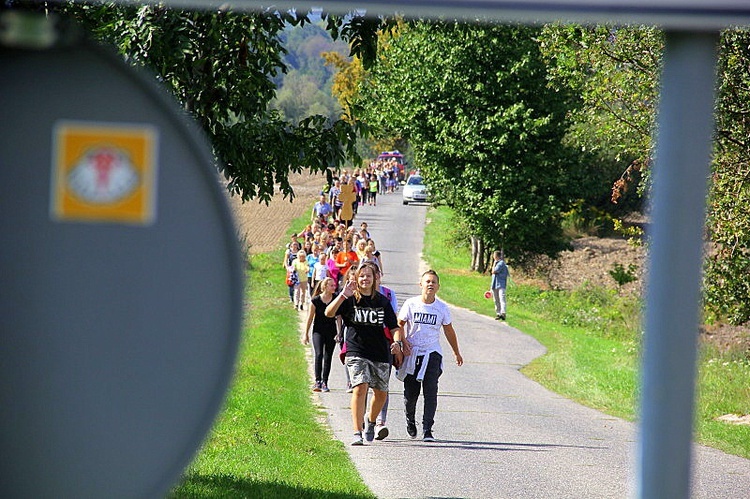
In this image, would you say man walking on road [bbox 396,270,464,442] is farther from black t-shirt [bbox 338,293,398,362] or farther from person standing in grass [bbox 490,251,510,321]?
person standing in grass [bbox 490,251,510,321]

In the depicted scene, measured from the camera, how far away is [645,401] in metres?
2.31

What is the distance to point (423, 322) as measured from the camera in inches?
456

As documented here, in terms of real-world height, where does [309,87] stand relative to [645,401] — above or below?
above

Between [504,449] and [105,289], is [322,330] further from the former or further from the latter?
[105,289]

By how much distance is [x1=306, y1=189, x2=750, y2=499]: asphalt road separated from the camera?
33.1ft

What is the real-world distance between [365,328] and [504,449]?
2341 millimetres

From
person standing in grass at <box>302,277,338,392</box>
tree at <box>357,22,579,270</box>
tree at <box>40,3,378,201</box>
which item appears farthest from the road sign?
tree at <box>357,22,579,270</box>

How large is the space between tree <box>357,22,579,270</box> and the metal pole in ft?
107

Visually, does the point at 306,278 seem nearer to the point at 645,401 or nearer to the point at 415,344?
the point at 415,344

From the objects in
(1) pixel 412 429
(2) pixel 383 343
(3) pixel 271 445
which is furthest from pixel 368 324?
(1) pixel 412 429

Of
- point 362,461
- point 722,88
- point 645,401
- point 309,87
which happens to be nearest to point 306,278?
point 722,88

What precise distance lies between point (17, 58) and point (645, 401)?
147cm

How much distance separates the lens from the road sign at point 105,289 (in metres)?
2.09

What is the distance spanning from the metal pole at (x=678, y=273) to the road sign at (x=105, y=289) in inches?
35.2
